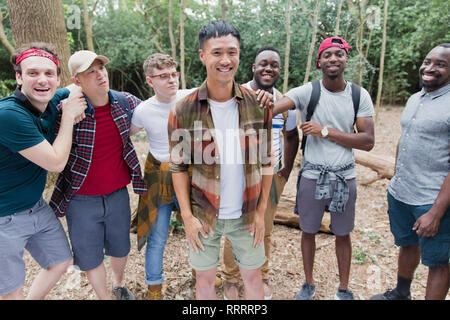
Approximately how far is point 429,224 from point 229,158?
4.94 feet

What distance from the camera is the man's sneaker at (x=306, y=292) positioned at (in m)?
2.67

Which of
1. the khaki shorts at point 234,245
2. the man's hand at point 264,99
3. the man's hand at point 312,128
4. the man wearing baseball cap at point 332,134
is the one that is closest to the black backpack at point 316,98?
the man wearing baseball cap at point 332,134

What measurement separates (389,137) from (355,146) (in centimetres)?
753

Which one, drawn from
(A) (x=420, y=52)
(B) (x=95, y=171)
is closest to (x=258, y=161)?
(B) (x=95, y=171)

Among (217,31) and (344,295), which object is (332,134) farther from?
(344,295)

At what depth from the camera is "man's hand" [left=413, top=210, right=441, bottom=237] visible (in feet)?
6.88

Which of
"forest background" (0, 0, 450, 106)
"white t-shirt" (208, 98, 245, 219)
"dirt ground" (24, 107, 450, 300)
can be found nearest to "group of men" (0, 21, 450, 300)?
"white t-shirt" (208, 98, 245, 219)

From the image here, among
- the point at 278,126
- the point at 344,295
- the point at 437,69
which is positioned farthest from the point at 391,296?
the point at 437,69

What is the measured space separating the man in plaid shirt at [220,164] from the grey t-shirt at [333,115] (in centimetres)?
63

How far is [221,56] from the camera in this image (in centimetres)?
169

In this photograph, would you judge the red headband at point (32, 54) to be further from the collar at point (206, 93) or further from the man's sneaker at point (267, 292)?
the man's sneaker at point (267, 292)

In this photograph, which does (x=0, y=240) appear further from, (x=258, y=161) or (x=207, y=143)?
(x=258, y=161)

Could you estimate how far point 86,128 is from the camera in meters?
2.09

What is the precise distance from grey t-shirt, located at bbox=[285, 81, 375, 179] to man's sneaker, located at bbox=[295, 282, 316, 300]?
1.04m
